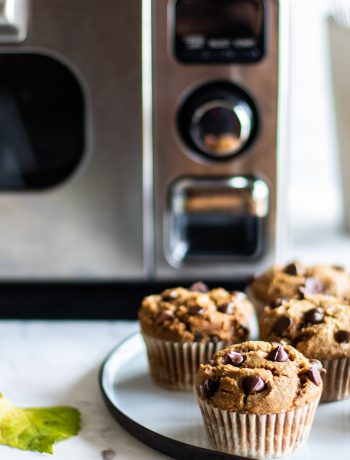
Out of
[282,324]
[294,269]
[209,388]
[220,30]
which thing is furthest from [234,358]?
[220,30]

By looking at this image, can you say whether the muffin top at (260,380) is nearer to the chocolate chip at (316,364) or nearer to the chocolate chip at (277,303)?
the chocolate chip at (316,364)

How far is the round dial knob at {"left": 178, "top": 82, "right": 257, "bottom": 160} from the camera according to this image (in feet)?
4.18

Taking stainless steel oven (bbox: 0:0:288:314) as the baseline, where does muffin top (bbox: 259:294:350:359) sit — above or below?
below

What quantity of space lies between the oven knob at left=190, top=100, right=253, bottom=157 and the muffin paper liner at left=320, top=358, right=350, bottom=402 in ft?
1.43

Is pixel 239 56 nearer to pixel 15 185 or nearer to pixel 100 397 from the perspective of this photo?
pixel 15 185

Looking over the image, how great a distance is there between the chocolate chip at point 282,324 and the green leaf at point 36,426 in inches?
11.6

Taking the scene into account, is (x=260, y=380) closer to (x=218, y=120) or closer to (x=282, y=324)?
(x=282, y=324)

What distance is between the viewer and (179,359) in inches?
43.6

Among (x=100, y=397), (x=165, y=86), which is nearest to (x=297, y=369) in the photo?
(x=100, y=397)

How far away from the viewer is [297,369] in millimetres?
915

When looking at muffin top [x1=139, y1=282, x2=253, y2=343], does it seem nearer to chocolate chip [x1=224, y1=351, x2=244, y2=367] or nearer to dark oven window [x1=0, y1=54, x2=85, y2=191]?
chocolate chip [x1=224, y1=351, x2=244, y2=367]

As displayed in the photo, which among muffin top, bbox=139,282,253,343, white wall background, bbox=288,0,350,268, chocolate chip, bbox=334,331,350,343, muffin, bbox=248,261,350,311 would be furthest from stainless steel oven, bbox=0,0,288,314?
white wall background, bbox=288,0,350,268

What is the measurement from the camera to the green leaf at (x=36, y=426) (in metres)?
0.92

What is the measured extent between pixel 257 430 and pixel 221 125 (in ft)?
1.88
